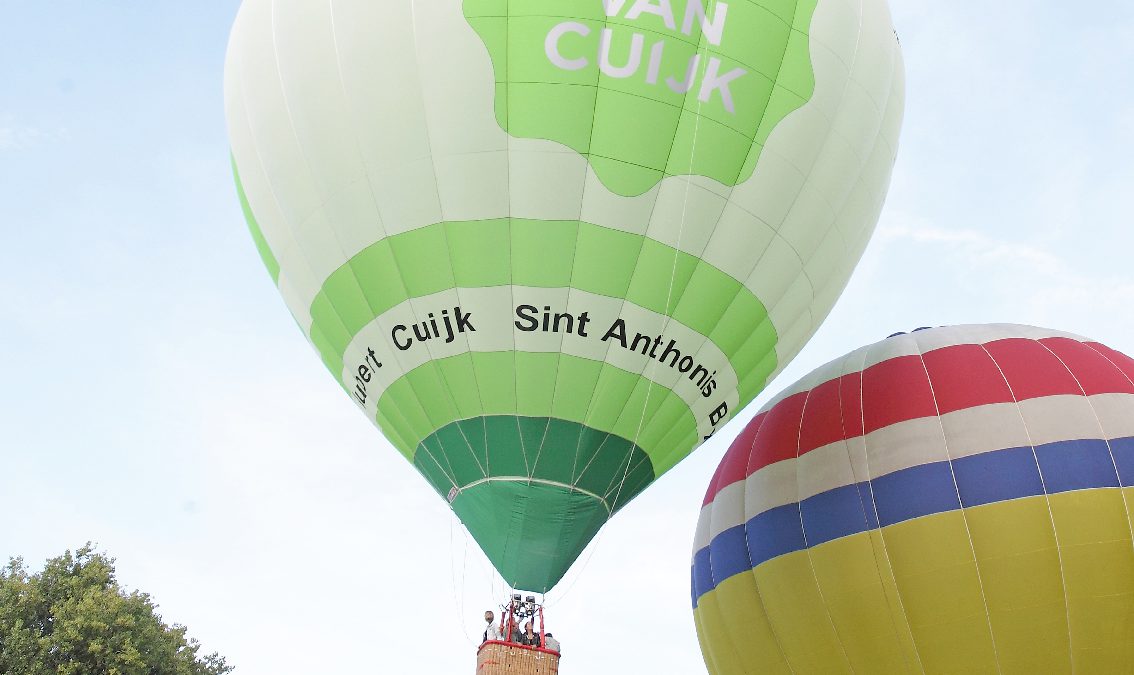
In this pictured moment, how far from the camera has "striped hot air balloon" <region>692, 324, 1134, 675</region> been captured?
723 centimetres

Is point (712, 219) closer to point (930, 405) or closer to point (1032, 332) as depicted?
point (930, 405)

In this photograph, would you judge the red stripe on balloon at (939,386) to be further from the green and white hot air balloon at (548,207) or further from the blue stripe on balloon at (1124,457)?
the green and white hot air balloon at (548,207)

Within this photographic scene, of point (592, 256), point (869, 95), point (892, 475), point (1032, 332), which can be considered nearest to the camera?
point (592, 256)

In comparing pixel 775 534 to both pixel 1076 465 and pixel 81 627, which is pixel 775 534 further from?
pixel 81 627

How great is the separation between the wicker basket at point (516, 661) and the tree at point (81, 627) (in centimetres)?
599

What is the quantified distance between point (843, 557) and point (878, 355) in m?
2.17

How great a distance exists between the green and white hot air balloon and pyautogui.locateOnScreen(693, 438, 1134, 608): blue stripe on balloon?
2065 mm

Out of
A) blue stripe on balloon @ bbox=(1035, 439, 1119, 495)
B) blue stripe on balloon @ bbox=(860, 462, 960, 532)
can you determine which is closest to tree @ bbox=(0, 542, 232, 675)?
blue stripe on balloon @ bbox=(860, 462, 960, 532)

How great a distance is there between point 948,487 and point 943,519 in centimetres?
27

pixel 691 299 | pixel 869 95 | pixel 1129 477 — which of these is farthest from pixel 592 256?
pixel 1129 477

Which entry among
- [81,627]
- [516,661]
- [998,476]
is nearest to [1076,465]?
[998,476]

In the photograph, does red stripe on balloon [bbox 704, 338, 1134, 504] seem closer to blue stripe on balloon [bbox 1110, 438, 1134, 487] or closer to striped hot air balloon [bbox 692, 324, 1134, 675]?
striped hot air balloon [bbox 692, 324, 1134, 675]

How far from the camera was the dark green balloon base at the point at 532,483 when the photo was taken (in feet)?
20.6

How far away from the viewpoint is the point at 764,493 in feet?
29.5
